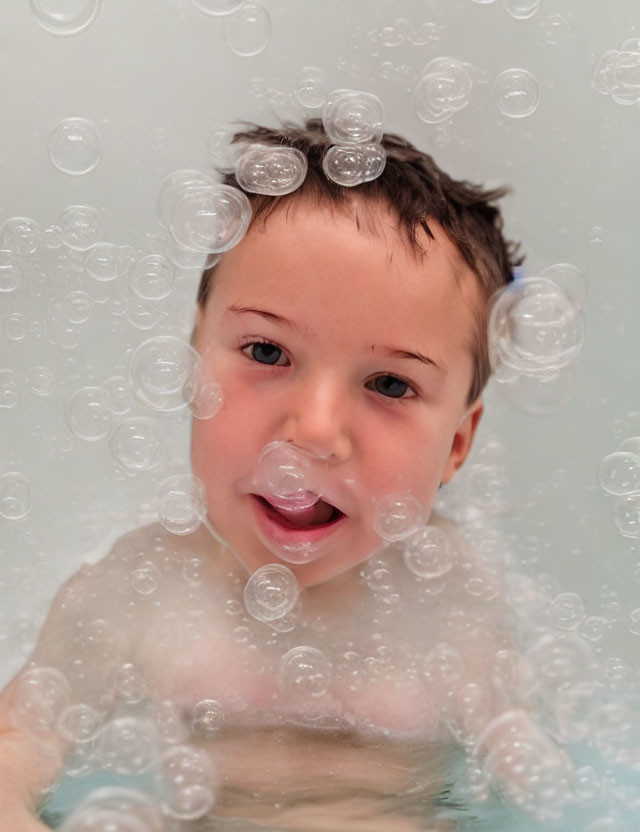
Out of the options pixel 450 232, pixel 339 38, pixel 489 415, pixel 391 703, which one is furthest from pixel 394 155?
pixel 391 703

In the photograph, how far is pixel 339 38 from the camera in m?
1.20

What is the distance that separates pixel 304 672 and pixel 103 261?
20.1 inches

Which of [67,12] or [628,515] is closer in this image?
[67,12]

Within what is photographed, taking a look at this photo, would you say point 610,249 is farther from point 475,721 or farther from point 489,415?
point 475,721

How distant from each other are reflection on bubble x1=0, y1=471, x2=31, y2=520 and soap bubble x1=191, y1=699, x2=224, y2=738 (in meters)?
0.33

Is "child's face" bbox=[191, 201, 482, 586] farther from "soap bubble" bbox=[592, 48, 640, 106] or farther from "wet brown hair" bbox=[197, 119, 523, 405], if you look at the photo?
"soap bubble" bbox=[592, 48, 640, 106]

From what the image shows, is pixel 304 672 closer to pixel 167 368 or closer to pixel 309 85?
pixel 167 368

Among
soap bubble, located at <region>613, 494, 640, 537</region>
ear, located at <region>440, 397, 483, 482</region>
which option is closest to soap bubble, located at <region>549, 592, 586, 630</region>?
soap bubble, located at <region>613, 494, 640, 537</region>

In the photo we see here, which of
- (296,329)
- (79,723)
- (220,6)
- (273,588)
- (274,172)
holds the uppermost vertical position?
(220,6)

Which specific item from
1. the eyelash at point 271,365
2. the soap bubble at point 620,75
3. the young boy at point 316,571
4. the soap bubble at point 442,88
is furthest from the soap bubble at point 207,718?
the soap bubble at point 620,75

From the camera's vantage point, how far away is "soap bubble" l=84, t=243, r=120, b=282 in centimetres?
119

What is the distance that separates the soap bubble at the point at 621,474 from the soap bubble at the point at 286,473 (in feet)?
1.35

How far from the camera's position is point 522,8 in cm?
120

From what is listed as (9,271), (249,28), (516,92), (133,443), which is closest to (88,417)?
(133,443)
